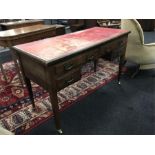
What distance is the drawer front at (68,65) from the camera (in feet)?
4.26

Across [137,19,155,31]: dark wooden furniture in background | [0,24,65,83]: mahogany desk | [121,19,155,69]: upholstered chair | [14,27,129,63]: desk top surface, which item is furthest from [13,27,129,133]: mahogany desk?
[137,19,155,31]: dark wooden furniture in background

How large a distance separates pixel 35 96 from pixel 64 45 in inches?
37.3

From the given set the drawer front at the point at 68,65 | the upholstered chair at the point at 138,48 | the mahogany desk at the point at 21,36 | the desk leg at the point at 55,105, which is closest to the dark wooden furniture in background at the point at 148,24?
the upholstered chair at the point at 138,48

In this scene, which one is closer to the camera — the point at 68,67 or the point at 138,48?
the point at 68,67

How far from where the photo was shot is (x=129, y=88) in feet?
7.51

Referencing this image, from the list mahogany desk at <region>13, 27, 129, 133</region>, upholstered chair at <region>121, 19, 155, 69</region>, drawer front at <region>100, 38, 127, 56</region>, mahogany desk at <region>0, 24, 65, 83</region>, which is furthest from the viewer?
upholstered chair at <region>121, 19, 155, 69</region>

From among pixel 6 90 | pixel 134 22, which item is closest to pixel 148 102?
pixel 134 22

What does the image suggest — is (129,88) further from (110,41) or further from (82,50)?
(82,50)

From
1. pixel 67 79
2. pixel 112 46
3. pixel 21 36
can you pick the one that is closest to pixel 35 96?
A: pixel 21 36

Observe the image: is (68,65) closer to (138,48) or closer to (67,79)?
(67,79)

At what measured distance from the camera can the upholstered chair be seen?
2.20 metres

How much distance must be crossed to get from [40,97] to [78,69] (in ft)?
2.92

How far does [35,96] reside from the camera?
216 cm

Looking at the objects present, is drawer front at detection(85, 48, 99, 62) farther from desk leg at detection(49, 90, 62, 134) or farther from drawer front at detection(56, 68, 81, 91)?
desk leg at detection(49, 90, 62, 134)
